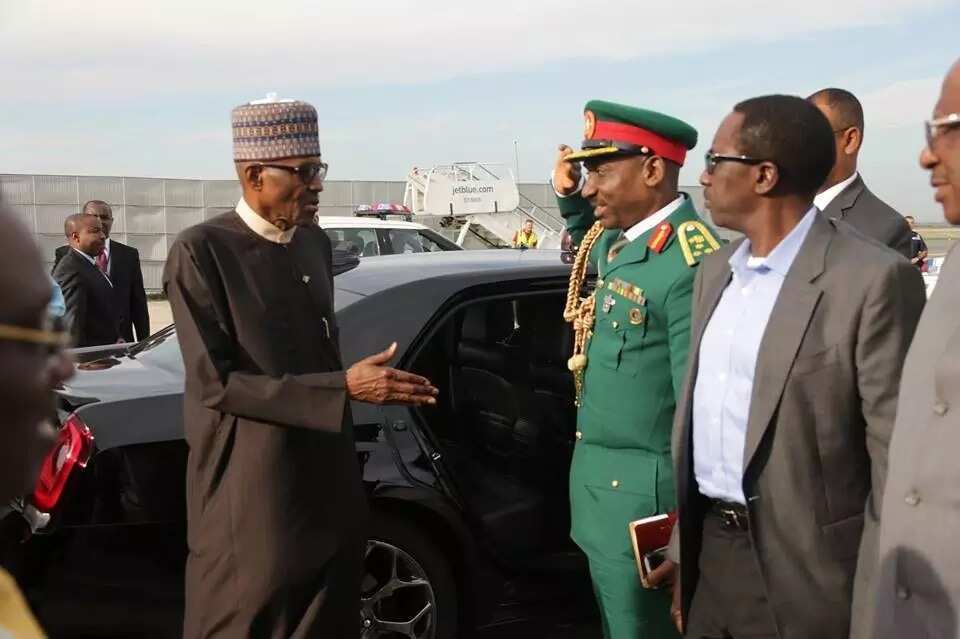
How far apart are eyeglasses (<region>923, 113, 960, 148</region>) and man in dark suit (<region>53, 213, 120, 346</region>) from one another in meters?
5.92

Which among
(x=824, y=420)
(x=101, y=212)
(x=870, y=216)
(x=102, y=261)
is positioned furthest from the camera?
(x=101, y=212)

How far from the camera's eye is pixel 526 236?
24.0 m

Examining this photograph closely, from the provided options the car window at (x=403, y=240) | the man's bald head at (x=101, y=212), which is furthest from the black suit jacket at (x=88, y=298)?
the car window at (x=403, y=240)

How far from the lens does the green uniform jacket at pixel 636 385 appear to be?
2896 mm

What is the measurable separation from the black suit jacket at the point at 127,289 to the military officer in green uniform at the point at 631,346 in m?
5.12

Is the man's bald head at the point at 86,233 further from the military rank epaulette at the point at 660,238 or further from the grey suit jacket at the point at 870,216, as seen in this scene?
the military rank epaulette at the point at 660,238

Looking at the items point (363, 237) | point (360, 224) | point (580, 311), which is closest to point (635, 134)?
point (580, 311)

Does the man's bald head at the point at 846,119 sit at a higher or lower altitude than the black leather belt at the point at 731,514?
higher

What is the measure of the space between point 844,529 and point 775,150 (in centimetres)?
86

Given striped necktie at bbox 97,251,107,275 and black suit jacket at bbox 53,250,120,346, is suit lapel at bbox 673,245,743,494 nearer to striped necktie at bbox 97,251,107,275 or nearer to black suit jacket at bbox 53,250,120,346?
black suit jacket at bbox 53,250,120,346

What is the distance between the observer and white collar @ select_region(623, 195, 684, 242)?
120 inches

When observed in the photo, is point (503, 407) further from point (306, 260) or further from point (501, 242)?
point (501, 242)

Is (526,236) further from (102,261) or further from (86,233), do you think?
(86,233)

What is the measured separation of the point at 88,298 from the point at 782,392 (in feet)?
18.9
